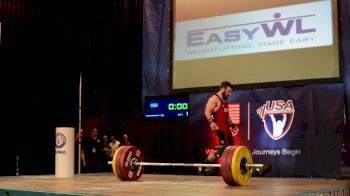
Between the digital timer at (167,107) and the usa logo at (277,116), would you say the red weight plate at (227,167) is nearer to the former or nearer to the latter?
the usa logo at (277,116)

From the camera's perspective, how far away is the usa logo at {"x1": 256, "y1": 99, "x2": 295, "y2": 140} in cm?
577

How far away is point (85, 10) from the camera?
318 inches

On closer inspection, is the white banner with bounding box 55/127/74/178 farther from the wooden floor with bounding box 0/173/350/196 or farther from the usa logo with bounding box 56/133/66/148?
the wooden floor with bounding box 0/173/350/196

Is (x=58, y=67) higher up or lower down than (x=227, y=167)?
higher up

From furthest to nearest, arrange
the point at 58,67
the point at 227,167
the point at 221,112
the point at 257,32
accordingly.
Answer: the point at 58,67
the point at 257,32
the point at 221,112
the point at 227,167

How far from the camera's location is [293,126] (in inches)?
225

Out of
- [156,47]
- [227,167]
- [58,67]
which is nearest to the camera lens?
[227,167]

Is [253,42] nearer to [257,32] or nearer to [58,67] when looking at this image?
[257,32]

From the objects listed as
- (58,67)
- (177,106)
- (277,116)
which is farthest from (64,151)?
(58,67)

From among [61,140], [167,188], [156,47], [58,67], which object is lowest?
[167,188]

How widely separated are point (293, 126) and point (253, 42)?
46.2 inches

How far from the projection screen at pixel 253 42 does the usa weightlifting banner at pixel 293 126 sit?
17 centimetres

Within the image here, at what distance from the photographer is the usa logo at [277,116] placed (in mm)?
5766

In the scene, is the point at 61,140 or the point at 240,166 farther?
the point at 61,140
